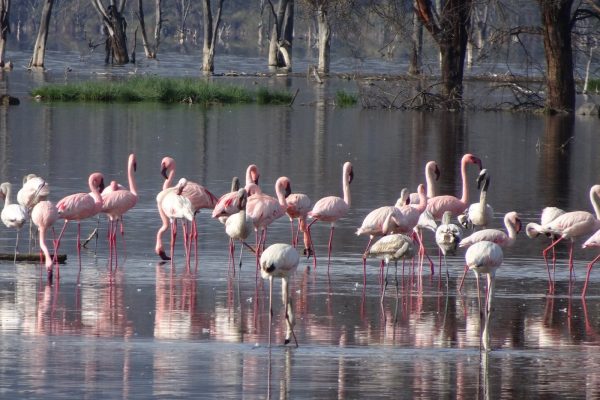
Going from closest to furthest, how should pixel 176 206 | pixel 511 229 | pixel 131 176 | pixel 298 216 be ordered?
pixel 511 229 < pixel 176 206 < pixel 298 216 < pixel 131 176

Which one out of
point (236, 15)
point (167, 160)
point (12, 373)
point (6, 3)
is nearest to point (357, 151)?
point (167, 160)

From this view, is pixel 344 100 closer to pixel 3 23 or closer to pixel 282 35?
pixel 3 23

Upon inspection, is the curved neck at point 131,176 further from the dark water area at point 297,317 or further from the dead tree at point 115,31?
the dead tree at point 115,31

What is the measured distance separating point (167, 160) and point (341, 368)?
6720 mm

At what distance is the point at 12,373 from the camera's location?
8359mm

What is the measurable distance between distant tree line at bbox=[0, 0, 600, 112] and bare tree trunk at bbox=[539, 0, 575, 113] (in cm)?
3

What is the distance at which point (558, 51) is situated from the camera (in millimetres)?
36938

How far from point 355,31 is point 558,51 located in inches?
493

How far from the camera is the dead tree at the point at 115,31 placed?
70.2 metres

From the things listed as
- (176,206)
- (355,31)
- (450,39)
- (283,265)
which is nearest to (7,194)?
(176,206)

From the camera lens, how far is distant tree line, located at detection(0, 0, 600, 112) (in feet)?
123

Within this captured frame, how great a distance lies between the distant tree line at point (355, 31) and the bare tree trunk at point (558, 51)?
1.1 inches

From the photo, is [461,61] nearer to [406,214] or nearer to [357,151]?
[357,151]

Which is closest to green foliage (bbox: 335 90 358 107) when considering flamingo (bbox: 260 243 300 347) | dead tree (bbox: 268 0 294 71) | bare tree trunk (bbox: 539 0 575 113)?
bare tree trunk (bbox: 539 0 575 113)
